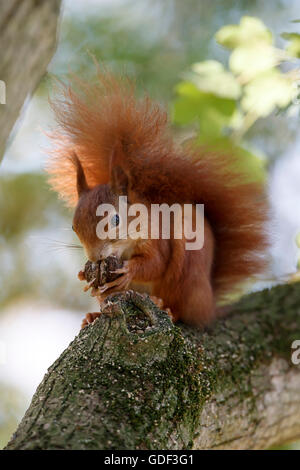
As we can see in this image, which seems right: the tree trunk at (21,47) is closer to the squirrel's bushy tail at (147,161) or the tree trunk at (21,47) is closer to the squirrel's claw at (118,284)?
the squirrel's bushy tail at (147,161)

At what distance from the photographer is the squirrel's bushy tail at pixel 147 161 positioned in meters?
1.92

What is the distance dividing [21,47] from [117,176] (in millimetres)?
577

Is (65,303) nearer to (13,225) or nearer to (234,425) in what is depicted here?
(13,225)

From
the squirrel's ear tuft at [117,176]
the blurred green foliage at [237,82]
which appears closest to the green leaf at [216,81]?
the blurred green foliage at [237,82]

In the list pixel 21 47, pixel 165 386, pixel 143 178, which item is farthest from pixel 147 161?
pixel 165 386

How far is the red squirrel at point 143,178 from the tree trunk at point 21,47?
304 mm

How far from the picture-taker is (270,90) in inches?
66.6

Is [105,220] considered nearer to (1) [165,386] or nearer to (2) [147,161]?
(2) [147,161]

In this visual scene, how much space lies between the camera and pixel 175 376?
1420 millimetres

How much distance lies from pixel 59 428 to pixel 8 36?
960 millimetres

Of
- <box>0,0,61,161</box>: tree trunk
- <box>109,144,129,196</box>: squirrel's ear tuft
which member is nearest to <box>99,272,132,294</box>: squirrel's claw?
<box>109,144,129,196</box>: squirrel's ear tuft

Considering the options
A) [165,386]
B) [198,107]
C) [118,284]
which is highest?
[198,107]

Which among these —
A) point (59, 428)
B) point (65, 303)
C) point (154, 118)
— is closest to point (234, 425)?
point (59, 428)

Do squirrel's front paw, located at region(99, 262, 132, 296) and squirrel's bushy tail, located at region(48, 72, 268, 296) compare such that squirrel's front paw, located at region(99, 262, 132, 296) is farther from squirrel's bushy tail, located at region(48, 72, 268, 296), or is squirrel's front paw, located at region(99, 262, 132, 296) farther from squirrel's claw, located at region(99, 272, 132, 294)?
squirrel's bushy tail, located at region(48, 72, 268, 296)
